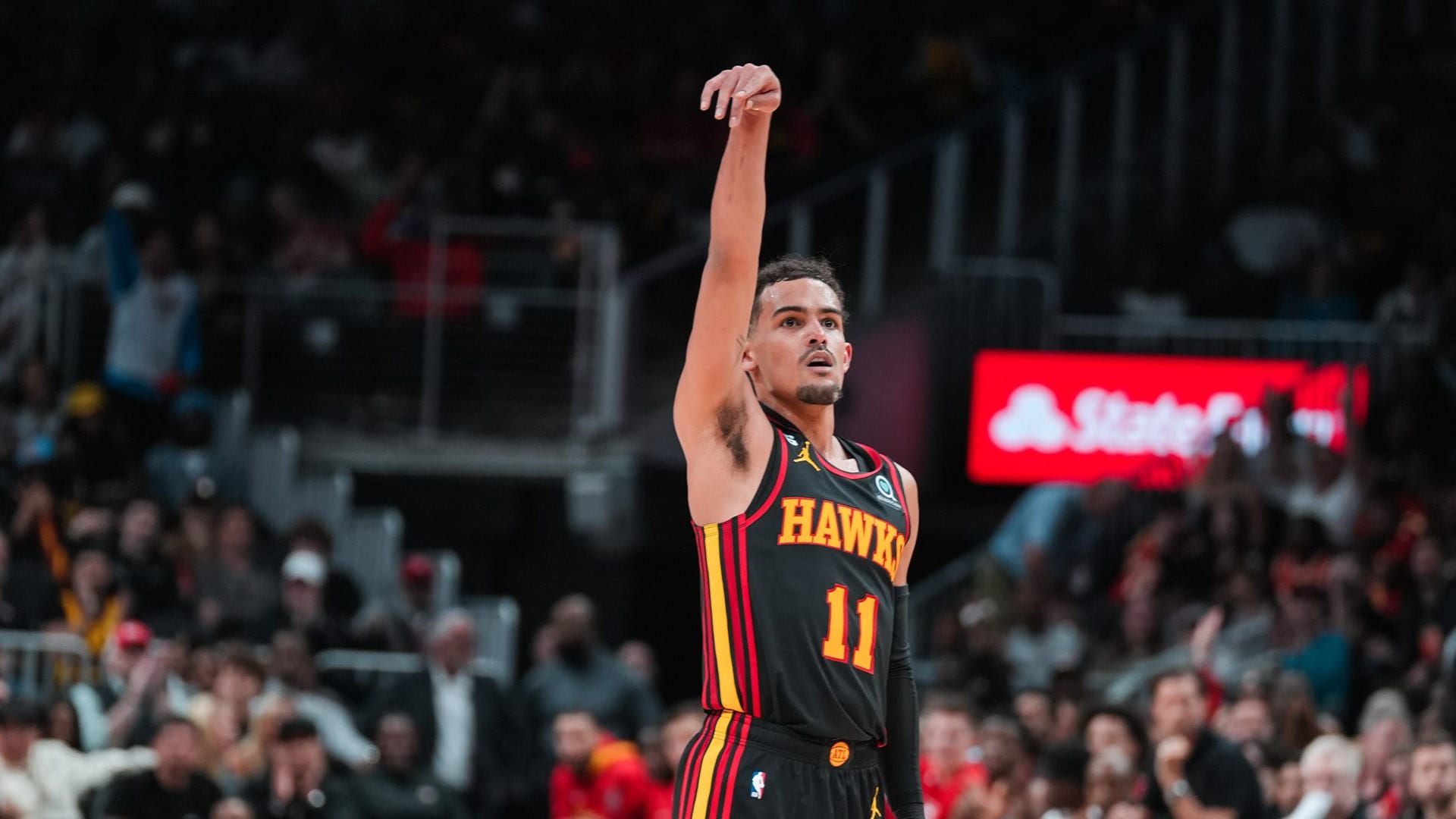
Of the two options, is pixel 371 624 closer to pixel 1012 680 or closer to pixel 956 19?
pixel 1012 680

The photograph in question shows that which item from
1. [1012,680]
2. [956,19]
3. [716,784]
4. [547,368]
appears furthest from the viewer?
[956,19]

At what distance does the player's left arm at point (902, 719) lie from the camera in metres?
6.02

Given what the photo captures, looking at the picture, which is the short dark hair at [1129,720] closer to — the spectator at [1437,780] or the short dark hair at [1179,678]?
the short dark hair at [1179,678]

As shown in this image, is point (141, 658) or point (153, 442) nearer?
point (141, 658)

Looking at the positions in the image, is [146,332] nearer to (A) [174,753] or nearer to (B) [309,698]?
(B) [309,698]

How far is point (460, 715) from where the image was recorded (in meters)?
14.3

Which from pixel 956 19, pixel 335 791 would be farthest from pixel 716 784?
pixel 956 19

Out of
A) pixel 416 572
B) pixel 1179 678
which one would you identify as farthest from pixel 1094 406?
pixel 1179 678

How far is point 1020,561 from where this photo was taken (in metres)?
16.3

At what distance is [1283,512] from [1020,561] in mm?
2016

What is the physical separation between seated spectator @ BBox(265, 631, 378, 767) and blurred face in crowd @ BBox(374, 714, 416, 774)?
0.49m

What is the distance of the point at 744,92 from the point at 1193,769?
6.13 meters

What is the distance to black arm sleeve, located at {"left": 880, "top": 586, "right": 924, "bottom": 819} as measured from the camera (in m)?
6.02

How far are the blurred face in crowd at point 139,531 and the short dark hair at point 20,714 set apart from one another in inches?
108
